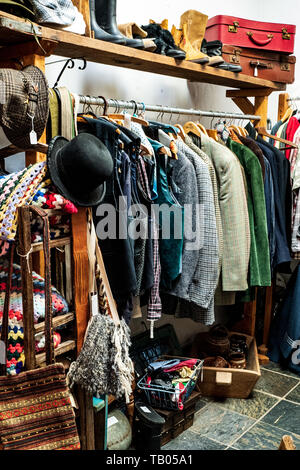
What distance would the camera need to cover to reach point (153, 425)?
6.83ft

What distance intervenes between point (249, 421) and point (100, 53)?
200 cm

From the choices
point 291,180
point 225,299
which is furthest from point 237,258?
point 291,180

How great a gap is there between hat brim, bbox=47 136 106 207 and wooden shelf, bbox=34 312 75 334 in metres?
0.36

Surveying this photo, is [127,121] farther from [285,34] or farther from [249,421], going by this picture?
[249,421]

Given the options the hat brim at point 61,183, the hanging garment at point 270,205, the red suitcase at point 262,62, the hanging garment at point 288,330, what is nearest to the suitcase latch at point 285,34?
the red suitcase at point 262,62

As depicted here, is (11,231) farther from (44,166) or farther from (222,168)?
(222,168)

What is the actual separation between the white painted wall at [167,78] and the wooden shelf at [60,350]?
1017mm

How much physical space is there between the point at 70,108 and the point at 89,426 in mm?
1118

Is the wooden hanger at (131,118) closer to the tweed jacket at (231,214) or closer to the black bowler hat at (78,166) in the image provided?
the tweed jacket at (231,214)

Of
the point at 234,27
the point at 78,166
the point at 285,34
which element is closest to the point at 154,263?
the point at 78,166

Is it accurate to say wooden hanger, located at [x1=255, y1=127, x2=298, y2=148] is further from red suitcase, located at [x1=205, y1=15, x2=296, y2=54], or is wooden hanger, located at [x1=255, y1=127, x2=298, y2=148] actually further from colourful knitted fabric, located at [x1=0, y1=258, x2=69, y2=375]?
colourful knitted fabric, located at [x1=0, y1=258, x2=69, y2=375]

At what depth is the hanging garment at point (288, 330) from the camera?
3051mm

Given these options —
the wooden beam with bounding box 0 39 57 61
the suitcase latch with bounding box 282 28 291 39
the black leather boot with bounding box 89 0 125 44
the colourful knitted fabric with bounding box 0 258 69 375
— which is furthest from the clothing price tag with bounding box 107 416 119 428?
the suitcase latch with bounding box 282 28 291 39

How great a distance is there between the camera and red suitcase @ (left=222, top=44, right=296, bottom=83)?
2743 millimetres
